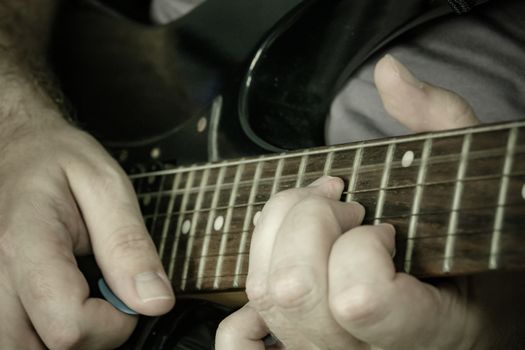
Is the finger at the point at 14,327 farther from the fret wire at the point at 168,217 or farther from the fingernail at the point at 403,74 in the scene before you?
the fingernail at the point at 403,74

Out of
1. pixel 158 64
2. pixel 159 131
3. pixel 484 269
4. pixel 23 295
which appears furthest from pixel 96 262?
pixel 484 269

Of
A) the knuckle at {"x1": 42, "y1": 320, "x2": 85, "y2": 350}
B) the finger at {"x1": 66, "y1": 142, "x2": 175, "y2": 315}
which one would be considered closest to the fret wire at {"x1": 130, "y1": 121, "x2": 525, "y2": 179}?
the finger at {"x1": 66, "y1": 142, "x2": 175, "y2": 315}

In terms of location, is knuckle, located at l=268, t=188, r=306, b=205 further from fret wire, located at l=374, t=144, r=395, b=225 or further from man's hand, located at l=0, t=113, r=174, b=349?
man's hand, located at l=0, t=113, r=174, b=349

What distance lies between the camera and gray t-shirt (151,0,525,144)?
0.73m

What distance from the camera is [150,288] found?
0.67 metres

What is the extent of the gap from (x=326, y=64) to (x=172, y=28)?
0.25 m

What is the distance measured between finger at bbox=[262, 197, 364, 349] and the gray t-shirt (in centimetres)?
28

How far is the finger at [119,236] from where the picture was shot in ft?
2.22

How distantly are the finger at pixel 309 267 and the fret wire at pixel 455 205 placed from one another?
0.08 m

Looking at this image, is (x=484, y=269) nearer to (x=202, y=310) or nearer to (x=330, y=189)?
(x=330, y=189)

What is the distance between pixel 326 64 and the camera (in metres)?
0.82

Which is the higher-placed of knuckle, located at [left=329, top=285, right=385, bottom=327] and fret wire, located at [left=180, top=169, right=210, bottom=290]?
knuckle, located at [left=329, top=285, right=385, bottom=327]

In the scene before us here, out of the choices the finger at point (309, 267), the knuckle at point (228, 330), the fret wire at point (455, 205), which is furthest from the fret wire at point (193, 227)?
the fret wire at point (455, 205)

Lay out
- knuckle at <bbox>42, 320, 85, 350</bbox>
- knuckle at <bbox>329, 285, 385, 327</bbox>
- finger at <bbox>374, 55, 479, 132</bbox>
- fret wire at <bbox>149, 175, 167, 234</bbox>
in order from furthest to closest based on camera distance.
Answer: fret wire at <bbox>149, 175, 167, 234</bbox>
knuckle at <bbox>42, 320, 85, 350</bbox>
finger at <bbox>374, 55, 479, 132</bbox>
knuckle at <bbox>329, 285, 385, 327</bbox>
